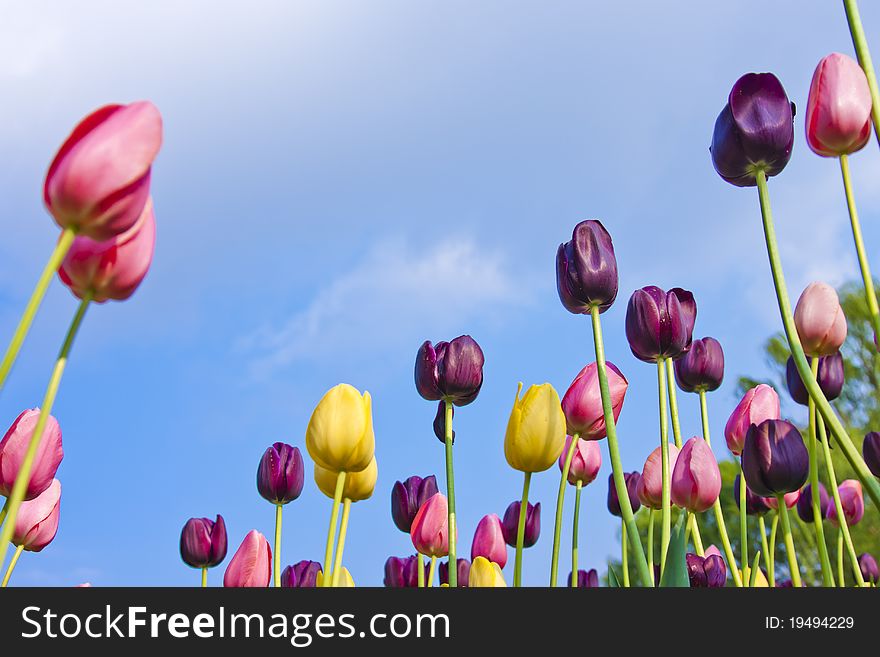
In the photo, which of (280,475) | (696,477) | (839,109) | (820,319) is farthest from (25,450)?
(820,319)

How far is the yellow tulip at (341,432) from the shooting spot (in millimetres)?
1156

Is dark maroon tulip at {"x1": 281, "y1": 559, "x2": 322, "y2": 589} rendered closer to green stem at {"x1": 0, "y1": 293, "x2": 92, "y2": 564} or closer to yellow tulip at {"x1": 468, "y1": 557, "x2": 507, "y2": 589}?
yellow tulip at {"x1": 468, "y1": 557, "x2": 507, "y2": 589}

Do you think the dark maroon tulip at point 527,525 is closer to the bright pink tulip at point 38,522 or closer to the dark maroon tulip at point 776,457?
the dark maroon tulip at point 776,457

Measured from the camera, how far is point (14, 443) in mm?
1085

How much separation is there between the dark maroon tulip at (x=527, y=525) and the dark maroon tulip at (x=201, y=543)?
0.57 metres

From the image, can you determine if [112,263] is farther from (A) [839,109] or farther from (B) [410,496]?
(B) [410,496]

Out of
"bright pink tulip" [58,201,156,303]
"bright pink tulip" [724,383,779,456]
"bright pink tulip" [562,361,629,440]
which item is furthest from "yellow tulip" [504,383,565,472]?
"bright pink tulip" [58,201,156,303]

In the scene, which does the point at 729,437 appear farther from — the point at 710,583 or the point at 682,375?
the point at 710,583

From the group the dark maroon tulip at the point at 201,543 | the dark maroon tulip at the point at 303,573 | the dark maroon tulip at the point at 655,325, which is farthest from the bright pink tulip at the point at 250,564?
the dark maroon tulip at the point at 655,325

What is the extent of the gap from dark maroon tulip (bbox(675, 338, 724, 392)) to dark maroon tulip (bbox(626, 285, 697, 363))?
1.27 ft

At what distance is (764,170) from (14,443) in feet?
3.21

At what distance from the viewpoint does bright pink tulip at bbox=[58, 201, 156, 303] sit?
0.65 meters
